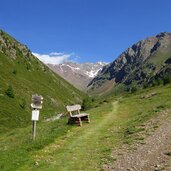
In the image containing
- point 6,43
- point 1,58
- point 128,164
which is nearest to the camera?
point 128,164

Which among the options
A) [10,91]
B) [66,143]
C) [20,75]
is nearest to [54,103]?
[20,75]

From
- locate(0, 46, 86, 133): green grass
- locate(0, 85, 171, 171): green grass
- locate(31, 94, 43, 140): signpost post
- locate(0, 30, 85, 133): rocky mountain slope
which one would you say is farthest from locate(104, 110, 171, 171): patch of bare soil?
locate(0, 30, 85, 133): rocky mountain slope

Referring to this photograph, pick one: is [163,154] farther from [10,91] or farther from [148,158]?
[10,91]

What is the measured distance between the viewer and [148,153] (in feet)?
65.6

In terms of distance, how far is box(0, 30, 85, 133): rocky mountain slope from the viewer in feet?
312

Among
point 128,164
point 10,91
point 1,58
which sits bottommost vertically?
point 128,164

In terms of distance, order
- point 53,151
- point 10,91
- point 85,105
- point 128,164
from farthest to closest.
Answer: point 10,91, point 85,105, point 53,151, point 128,164

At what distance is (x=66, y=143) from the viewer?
25516mm

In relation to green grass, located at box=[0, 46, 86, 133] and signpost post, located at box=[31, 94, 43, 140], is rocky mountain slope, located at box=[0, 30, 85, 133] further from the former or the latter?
signpost post, located at box=[31, 94, 43, 140]

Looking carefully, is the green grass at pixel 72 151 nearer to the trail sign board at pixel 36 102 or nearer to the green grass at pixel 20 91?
the trail sign board at pixel 36 102

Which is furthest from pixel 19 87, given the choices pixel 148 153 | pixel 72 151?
pixel 148 153

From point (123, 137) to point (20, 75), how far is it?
12654 centimetres

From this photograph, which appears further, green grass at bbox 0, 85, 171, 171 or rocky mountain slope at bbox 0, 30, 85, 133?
rocky mountain slope at bbox 0, 30, 85, 133

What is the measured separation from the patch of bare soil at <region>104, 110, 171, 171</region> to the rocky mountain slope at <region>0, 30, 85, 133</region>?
5833cm
